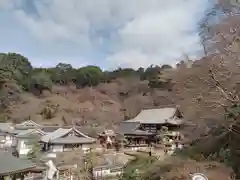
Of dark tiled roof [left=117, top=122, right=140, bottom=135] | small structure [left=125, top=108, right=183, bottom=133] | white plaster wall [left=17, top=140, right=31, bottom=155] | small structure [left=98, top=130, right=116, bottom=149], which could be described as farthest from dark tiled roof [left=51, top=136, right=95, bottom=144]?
small structure [left=125, top=108, right=183, bottom=133]

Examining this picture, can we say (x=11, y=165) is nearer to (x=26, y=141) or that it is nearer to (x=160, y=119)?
(x=160, y=119)

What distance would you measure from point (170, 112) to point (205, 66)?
15939 millimetres

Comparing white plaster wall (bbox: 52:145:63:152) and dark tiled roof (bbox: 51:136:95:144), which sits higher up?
dark tiled roof (bbox: 51:136:95:144)

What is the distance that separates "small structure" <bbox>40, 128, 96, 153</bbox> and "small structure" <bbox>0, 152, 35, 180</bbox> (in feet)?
48.5

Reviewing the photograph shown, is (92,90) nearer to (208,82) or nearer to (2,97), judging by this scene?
(2,97)

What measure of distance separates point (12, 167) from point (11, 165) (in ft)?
0.47

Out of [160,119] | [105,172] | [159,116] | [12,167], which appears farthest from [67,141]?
[12,167]

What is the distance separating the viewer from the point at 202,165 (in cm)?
1106

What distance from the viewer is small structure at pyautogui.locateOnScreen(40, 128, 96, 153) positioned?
1028 inches

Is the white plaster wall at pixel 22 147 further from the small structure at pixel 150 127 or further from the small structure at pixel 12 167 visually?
the small structure at pixel 12 167

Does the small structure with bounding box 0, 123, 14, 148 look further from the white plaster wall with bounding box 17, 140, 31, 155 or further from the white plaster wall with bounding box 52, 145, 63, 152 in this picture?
the white plaster wall with bounding box 52, 145, 63, 152

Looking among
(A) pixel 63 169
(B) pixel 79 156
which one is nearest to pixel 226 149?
(A) pixel 63 169

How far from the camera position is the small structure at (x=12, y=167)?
1005cm

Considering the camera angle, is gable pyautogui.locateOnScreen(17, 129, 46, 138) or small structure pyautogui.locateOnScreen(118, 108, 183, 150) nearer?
small structure pyautogui.locateOnScreen(118, 108, 183, 150)
